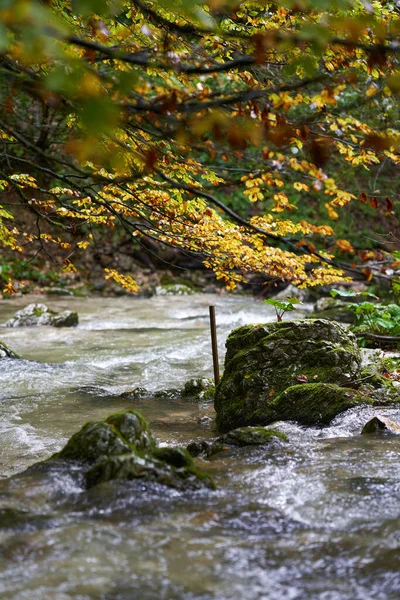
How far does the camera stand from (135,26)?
5848 mm

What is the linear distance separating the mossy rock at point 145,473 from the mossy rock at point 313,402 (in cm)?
224

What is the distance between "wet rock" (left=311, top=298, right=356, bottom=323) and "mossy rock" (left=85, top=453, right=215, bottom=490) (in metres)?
9.11

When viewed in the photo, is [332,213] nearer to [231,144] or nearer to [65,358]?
[231,144]

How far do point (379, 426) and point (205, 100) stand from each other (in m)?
3.42

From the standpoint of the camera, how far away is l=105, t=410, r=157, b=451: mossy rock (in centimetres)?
400

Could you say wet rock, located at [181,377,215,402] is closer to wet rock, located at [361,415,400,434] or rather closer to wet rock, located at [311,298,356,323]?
wet rock, located at [361,415,400,434]

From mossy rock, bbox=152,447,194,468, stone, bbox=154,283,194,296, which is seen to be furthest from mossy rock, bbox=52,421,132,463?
stone, bbox=154,283,194,296

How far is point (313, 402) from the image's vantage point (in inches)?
233

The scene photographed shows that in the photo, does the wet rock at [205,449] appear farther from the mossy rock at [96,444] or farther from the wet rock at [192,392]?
the wet rock at [192,392]

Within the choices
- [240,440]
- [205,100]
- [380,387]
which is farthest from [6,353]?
[205,100]

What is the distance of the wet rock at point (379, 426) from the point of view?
5121 millimetres

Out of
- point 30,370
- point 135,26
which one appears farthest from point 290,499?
point 30,370

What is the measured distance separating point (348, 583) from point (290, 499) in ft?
3.23

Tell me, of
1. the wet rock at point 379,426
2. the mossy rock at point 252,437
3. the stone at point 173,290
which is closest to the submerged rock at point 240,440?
the mossy rock at point 252,437
